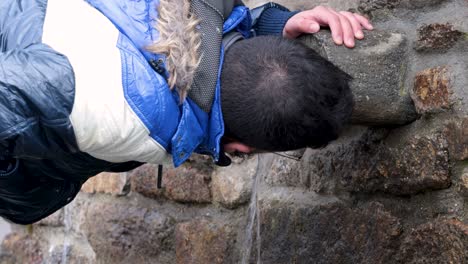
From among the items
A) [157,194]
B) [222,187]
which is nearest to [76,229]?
[157,194]

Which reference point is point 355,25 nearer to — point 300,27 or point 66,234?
point 300,27

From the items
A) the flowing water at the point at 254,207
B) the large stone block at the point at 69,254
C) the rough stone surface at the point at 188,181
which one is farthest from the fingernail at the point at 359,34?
the large stone block at the point at 69,254

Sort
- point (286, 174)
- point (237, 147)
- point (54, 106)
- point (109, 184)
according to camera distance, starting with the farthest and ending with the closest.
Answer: point (109, 184)
point (286, 174)
point (237, 147)
point (54, 106)

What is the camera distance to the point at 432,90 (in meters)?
1.47

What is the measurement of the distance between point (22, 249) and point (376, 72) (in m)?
1.61

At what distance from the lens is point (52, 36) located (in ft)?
4.22

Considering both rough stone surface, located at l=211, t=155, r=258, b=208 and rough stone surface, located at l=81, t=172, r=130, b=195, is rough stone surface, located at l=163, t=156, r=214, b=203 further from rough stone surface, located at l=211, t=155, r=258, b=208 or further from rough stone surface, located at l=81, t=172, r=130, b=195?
rough stone surface, located at l=81, t=172, r=130, b=195

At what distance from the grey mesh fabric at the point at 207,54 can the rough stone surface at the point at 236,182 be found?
581 millimetres

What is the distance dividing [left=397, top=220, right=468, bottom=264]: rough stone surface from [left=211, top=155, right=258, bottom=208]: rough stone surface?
0.52 m

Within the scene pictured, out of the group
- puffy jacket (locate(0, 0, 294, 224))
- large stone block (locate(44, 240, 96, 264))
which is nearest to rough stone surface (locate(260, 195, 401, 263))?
puffy jacket (locate(0, 0, 294, 224))

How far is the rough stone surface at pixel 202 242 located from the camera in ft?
6.36

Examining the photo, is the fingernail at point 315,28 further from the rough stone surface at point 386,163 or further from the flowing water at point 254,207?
the flowing water at point 254,207

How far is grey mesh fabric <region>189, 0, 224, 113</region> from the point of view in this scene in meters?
1.35

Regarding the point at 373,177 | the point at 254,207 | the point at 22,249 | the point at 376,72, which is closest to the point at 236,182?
the point at 254,207
